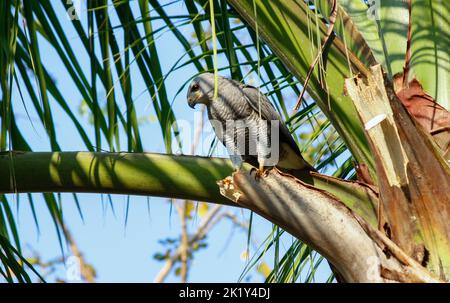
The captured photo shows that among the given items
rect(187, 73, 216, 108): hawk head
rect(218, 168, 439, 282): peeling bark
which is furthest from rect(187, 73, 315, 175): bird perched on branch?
rect(218, 168, 439, 282): peeling bark

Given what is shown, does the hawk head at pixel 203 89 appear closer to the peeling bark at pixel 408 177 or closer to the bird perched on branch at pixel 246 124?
the bird perched on branch at pixel 246 124

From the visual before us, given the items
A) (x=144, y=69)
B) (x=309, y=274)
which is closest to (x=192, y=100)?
(x=144, y=69)

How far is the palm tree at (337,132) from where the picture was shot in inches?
84.0

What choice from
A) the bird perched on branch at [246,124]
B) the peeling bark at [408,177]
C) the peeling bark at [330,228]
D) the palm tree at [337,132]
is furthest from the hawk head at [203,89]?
the peeling bark at [408,177]

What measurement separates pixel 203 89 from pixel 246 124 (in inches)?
16.0

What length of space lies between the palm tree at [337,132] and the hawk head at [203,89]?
999 mm

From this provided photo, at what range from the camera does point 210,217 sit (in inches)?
403

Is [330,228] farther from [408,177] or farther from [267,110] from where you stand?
[267,110]

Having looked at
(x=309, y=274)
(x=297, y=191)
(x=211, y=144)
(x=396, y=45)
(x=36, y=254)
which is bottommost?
(x=297, y=191)

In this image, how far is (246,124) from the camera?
406cm

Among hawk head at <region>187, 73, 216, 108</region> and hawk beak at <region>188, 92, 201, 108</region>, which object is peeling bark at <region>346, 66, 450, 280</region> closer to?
hawk head at <region>187, 73, 216, 108</region>
